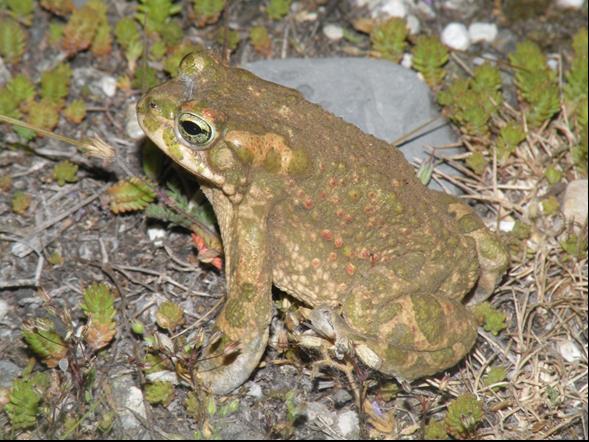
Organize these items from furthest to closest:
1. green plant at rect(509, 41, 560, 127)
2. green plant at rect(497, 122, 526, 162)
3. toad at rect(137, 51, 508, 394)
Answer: green plant at rect(509, 41, 560, 127) → green plant at rect(497, 122, 526, 162) → toad at rect(137, 51, 508, 394)

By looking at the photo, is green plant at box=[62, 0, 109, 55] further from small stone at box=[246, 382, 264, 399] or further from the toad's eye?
small stone at box=[246, 382, 264, 399]

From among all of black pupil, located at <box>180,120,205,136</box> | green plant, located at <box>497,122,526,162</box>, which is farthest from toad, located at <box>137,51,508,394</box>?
green plant, located at <box>497,122,526,162</box>

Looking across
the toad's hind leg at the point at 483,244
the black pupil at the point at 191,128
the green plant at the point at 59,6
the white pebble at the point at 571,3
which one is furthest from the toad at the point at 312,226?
the white pebble at the point at 571,3

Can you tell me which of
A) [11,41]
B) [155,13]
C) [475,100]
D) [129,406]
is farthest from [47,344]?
[475,100]

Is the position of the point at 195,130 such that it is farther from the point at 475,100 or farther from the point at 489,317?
the point at 475,100

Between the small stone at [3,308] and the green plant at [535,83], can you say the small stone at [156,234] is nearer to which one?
the small stone at [3,308]

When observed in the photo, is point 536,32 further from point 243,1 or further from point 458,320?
point 458,320
